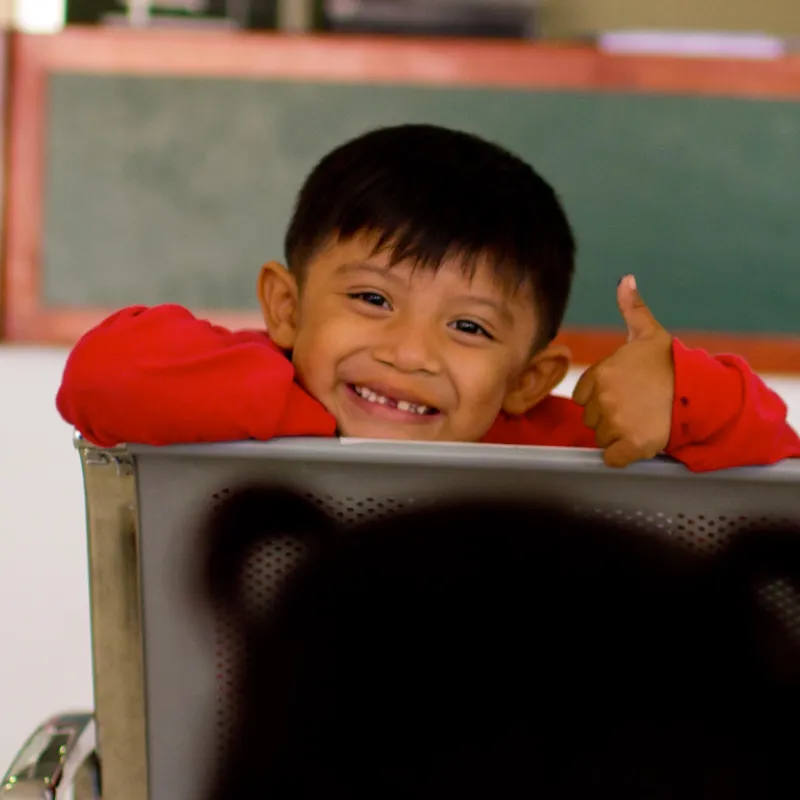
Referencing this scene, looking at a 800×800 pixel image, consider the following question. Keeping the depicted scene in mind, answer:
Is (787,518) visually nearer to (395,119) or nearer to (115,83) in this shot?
(395,119)

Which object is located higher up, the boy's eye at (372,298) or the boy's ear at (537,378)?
the boy's eye at (372,298)

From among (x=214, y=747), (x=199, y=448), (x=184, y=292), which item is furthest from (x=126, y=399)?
A: (x=184, y=292)

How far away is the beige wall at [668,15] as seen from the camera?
3346 millimetres

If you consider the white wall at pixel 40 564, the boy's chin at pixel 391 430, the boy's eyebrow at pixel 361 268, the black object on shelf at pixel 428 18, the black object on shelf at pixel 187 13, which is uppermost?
the black object on shelf at pixel 428 18

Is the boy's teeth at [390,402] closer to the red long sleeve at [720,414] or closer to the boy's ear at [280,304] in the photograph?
the boy's ear at [280,304]

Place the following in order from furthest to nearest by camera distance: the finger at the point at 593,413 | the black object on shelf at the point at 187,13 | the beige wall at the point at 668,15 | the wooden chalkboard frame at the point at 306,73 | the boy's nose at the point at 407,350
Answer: the beige wall at the point at 668,15
the black object on shelf at the point at 187,13
the wooden chalkboard frame at the point at 306,73
the boy's nose at the point at 407,350
the finger at the point at 593,413

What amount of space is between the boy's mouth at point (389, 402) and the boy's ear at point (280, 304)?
12 centimetres

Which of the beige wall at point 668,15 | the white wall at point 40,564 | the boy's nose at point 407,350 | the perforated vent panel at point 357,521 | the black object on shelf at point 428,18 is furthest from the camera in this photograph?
the beige wall at point 668,15

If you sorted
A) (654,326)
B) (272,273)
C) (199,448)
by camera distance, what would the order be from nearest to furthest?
1. (199,448)
2. (654,326)
3. (272,273)

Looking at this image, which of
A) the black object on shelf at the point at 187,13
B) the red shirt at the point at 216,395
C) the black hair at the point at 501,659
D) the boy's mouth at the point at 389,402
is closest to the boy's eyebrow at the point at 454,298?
the boy's mouth at the point at 389,402

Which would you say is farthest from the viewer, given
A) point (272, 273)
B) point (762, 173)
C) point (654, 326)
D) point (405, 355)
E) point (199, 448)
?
point (762, 173)

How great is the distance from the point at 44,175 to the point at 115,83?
0.21 meters

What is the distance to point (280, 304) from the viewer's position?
0.97 metres

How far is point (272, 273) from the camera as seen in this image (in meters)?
0.98
